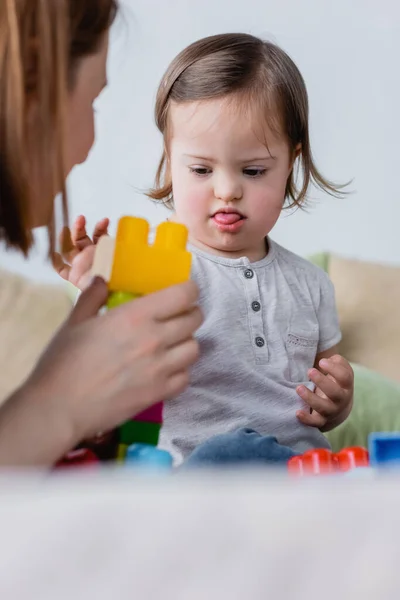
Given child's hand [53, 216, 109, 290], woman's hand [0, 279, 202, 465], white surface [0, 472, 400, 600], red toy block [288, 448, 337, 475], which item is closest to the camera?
white surface [0, 472, 400, 600]

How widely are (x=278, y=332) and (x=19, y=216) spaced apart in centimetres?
44

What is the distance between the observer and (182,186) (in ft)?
3.32

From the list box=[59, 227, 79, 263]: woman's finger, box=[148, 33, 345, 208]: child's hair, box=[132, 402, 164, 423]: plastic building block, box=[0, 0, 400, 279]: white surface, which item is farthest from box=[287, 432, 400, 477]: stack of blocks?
box=[0, 0, 400, 279]: white surface

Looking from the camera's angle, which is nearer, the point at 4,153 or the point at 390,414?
the point at 4,153

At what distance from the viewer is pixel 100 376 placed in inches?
23.7

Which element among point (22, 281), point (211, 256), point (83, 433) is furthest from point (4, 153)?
point (22, 281)

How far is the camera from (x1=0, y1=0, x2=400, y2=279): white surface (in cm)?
184

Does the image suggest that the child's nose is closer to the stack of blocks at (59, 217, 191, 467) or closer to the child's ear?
the child's ear

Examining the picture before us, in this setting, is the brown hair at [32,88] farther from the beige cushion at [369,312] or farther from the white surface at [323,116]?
the white surface at [323,116]

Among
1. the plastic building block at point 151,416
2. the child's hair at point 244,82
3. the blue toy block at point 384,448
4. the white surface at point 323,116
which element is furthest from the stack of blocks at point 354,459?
the white surface at point 323,116

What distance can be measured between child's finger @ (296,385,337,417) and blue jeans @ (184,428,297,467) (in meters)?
0.19

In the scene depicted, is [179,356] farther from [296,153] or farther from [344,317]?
[344,317]

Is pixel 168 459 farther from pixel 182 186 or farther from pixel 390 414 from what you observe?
pixel 390 414

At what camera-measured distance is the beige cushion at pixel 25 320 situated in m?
1.54
